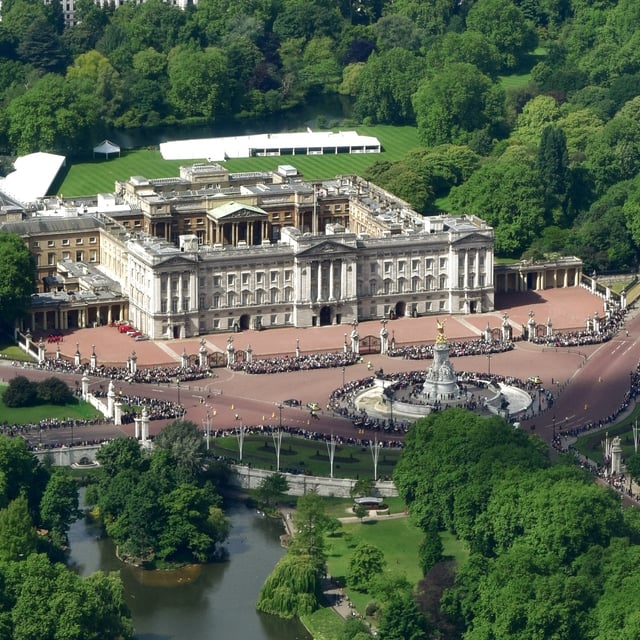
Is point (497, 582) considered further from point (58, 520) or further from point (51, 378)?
point (51, 378)

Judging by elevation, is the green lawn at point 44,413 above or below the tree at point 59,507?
below

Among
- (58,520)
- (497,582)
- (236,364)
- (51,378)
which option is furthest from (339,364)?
(497,582)

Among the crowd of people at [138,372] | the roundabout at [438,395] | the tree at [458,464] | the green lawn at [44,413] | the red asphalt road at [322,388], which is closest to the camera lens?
the tree at [458,464]

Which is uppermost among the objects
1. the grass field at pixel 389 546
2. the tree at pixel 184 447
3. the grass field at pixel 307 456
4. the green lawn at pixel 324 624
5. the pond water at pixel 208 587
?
the tree at pixel 184 447

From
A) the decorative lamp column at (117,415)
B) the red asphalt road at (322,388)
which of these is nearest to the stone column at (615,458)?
the red asphalt road at (322,388)

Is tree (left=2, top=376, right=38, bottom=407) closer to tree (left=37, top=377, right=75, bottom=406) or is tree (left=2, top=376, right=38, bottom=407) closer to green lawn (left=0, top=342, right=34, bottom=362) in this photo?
tree (left=37, top=377, right=75, bottom=406)

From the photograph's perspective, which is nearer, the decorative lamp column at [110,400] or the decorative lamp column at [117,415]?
the decorative lamp column at [117,415]

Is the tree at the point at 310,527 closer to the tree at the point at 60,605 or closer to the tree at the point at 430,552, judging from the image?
the tree at the point at 430,552
